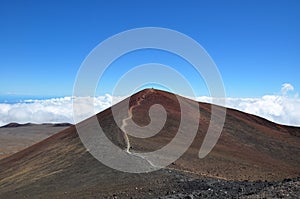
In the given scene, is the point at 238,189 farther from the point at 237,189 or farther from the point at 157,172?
the point at 157,172

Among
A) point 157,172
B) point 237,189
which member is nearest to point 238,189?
point 237,189

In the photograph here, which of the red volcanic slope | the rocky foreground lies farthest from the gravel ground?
the red volcanic slope

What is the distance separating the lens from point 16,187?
1126 inches

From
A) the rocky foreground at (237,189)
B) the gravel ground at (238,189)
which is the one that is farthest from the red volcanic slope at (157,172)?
the gravel ground at (238,189)

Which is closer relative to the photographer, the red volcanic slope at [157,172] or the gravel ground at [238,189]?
the gravel ground at [238,189]

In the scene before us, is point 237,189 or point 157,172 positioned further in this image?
point 157,172

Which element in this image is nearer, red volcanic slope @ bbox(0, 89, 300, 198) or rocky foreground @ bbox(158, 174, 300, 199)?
rocky foreground @ bbox(158, 174, 300, 199)

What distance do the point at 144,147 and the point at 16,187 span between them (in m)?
10.9

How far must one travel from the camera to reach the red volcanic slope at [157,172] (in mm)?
22500

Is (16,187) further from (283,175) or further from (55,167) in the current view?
(283,175)

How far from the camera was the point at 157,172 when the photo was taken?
2288cm

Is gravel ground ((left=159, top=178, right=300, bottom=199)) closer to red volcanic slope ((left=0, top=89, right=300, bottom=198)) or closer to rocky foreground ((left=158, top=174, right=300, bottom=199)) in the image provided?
rocky foreground ((left=158, top=174, right=300, bottom=199))

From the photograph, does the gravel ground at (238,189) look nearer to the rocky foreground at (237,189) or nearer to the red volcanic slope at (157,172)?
the rocky foreground at (237,189)

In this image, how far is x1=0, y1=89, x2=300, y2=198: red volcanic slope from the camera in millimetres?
22500
